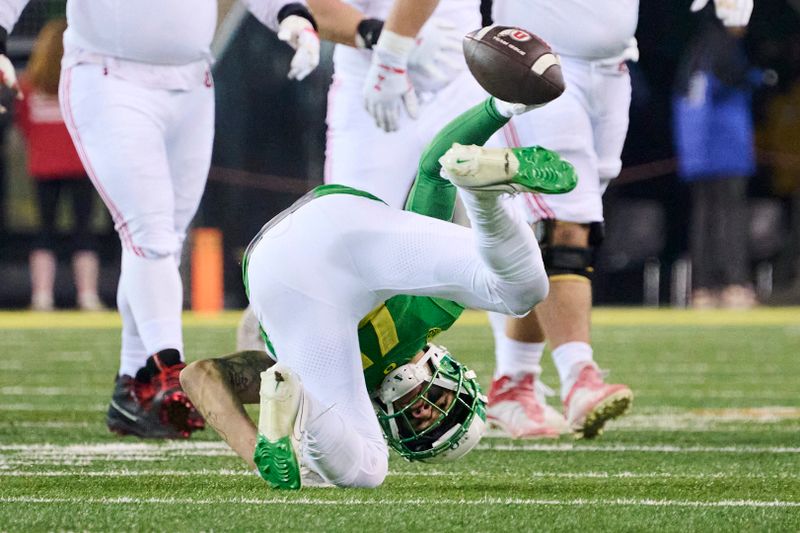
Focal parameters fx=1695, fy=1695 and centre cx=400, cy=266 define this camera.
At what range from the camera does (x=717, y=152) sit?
10.8m

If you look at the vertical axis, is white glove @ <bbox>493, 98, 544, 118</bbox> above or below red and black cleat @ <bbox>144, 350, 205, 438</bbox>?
above

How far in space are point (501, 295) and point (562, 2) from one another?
1.77m

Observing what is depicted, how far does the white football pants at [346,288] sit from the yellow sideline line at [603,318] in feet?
20.5

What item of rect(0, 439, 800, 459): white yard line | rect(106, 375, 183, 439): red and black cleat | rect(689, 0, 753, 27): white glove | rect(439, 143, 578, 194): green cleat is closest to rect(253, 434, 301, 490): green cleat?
rect(439, 143, 578, 194): green cleat

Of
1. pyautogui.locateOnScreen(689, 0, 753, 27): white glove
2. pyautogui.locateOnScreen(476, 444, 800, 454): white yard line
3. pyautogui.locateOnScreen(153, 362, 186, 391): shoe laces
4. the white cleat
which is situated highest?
pyautogui.locateOnScreen(689, 0, 753, 27): white glove

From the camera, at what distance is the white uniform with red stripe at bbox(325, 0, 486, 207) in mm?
4527

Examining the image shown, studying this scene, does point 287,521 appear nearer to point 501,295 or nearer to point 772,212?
point 501,295

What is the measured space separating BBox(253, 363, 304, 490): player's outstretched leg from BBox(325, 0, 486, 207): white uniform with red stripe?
4.98 feet

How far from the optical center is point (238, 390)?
11.0 ft

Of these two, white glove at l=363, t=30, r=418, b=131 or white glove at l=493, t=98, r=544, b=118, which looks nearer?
white glove at l=493, t=98, r=544, b=118

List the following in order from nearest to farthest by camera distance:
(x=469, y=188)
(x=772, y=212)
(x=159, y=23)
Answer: (x=469, y=188), (x=159, y=23), (x=772, y=212)

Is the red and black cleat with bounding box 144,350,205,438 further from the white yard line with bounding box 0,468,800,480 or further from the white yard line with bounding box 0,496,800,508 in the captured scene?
the white yard line with bounding box 0,496,800,508

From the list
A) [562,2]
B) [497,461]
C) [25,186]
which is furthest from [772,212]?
[497,461]

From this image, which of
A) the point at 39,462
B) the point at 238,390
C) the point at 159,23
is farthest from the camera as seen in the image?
the point at 159,23
